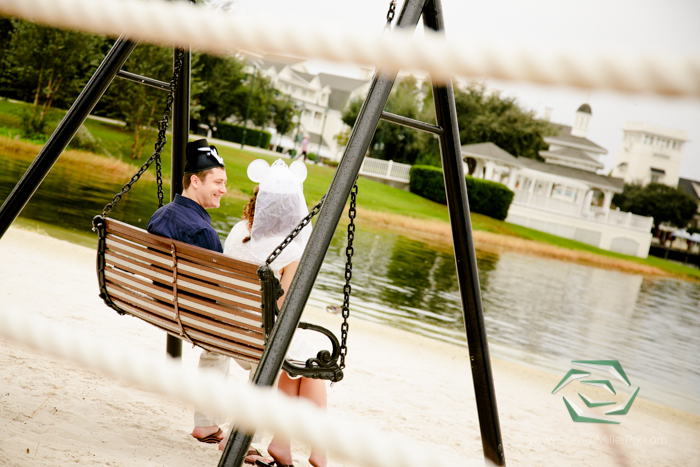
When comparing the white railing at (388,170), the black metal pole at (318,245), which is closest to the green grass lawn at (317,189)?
the white railing at (388,170)

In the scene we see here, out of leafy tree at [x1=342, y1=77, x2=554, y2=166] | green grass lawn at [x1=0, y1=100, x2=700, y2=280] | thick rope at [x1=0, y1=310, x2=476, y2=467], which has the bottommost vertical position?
green grass lawn at [x1=0, y1=100, x2=700, y2=280]

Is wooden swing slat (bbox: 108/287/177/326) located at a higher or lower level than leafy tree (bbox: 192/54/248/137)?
lower

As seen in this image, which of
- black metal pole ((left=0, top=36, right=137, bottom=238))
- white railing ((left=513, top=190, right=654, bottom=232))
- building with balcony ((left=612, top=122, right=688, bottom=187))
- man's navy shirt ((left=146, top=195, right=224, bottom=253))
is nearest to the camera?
black metal pole ((left=0, top=36, right=137, bottom=238))

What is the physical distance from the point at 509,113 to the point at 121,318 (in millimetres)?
57964

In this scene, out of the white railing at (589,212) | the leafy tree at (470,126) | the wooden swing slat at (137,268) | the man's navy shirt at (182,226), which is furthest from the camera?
the leafy tree at (470,126)

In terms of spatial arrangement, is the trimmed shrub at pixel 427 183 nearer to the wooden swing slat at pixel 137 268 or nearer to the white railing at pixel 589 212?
the white railing at pixel 589 212

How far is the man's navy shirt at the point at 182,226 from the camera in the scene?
3.02 m

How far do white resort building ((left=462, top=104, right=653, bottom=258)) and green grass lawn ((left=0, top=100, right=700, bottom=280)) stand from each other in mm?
2379

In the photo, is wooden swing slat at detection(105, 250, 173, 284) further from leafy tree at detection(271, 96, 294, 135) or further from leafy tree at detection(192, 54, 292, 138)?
leafy tree at detection(271, 96, 294, 135)

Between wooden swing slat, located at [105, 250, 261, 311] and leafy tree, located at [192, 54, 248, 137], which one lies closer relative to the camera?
wooden swing slat, located at [105, 250, 261, 311]

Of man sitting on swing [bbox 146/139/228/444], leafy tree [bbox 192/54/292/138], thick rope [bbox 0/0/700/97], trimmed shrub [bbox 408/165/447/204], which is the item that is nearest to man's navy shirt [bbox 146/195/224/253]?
man sitting on swing [bbox 146/139/228/444]

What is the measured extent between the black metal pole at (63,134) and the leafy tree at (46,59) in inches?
1043

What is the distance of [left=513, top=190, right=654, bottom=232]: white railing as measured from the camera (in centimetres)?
5203

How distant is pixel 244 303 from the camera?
248 centimetres
